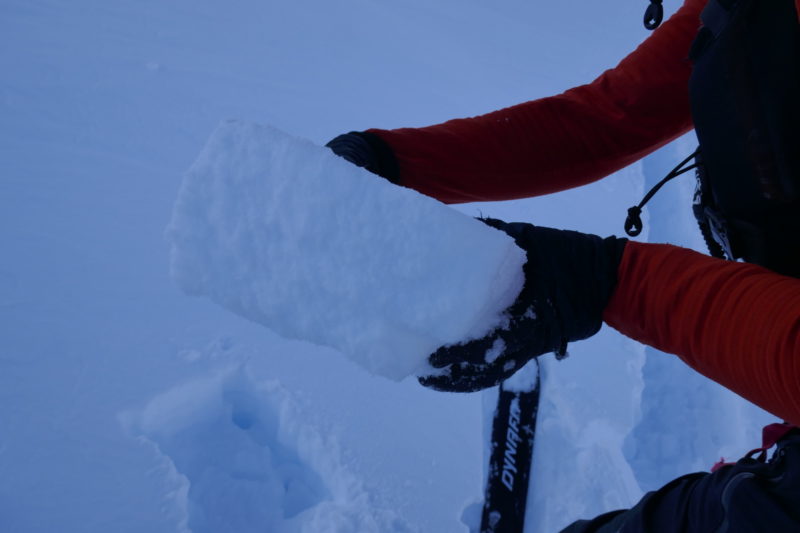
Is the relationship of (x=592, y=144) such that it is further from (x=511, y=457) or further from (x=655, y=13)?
(x=511, y=457)

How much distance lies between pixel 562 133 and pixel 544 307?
0.52 m

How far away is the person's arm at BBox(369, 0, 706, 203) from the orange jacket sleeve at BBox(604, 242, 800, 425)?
0.37 meters

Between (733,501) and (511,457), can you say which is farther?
(511,457)

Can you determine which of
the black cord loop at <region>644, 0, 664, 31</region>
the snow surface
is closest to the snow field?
the snow surface

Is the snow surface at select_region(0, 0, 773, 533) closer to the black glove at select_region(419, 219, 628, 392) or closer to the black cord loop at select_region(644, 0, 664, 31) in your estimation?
the black glove at select_region(419, 219, 628, 392)

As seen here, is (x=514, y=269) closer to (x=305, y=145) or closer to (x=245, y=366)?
(x=305, y=145)

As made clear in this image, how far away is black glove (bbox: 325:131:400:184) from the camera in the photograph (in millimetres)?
882

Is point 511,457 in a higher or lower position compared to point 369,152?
lower

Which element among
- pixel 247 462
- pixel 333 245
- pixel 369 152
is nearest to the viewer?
pixel 333 245

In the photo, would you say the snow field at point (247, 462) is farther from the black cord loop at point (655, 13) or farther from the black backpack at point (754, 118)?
the black cord loop at point (655, 13)

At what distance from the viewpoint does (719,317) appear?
0.59 meters

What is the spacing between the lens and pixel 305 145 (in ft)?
1.94

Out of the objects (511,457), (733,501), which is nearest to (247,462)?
(511,457)

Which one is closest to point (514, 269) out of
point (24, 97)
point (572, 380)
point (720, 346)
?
point (720, 346)
